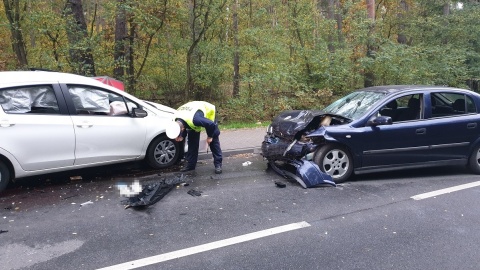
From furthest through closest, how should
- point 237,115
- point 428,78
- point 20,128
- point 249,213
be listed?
point 428,78, point 237,115, point 20,128, point 249,213

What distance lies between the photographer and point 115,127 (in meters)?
Result: 6.11

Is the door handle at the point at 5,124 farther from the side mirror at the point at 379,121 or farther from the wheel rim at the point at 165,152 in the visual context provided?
the side mirror at the point at 379,121

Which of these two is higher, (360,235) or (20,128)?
(20,128)

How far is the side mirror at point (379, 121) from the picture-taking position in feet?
19.7

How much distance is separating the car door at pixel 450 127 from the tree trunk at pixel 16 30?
482 inches

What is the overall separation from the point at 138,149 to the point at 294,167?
2.78 meters

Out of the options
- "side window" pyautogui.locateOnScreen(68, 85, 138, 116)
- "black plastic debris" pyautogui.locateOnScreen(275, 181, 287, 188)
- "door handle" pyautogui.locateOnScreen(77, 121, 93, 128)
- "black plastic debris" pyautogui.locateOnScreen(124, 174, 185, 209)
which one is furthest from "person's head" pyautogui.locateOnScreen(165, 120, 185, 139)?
"black plastic debris" pyautogui.locateOnScreen(275, 181, 287, 188)

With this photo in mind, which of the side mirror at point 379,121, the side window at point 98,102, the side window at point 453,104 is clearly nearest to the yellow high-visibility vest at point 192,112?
the side window at point 98,102

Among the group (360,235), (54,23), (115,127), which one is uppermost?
(54,23)

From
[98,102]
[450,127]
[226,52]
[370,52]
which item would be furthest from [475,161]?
[226,52]

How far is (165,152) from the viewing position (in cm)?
684

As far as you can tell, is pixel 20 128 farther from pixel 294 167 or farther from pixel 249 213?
pixel 294 167

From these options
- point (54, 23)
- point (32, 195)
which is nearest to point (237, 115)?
point (54, 23)

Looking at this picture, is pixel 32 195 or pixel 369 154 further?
pixel 369 154
